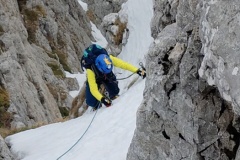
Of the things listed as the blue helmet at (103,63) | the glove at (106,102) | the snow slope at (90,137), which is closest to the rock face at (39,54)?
the snow slope at (90,137)

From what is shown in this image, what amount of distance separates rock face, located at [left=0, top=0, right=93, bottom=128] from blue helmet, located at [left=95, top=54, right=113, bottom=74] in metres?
14.3

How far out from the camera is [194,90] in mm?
6867

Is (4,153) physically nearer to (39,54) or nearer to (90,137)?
(90,137)

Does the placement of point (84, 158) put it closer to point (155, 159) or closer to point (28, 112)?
point (155, 159)

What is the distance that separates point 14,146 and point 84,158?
447cm

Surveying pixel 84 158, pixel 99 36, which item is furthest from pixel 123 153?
pixel 99 36

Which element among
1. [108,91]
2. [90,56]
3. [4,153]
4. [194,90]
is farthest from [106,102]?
[194,90]

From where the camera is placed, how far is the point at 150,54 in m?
8.02

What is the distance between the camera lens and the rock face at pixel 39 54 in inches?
1502

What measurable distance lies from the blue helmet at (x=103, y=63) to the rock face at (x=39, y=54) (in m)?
14.3

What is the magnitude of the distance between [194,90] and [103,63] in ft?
25.9

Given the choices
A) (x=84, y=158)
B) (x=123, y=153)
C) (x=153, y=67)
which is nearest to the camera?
(x=153, y=67)

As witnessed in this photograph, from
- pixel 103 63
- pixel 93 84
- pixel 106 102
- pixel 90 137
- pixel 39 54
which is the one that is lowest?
pixel 39 54

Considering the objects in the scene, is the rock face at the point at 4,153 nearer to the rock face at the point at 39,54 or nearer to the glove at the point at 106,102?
the glove at the point at 106,102
